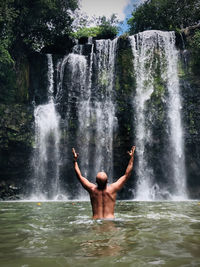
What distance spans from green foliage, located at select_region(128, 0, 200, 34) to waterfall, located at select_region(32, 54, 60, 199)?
54.3 ft

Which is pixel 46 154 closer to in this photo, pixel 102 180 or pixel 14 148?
pixel 14 148

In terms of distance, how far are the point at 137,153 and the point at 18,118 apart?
8.32 metres

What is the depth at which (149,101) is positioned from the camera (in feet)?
59.3

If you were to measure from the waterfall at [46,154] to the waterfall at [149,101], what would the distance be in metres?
5.44

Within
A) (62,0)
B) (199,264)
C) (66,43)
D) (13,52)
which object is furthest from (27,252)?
(62,0)

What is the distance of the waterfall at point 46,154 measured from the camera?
669 inches

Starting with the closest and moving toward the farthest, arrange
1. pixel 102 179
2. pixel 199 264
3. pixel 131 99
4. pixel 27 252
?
1. pixel 199 264
2. pixel 27 252
3. pixel 102 179
4. pixel 131 99

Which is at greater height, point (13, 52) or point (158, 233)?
point (13, 52)

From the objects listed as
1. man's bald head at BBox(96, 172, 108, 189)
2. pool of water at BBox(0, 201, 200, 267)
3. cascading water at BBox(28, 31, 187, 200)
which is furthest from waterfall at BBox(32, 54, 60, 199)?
pool of water at BBox(0, 201, 200, 267)

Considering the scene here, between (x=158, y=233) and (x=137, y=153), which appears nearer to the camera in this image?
(x=158, y=233)

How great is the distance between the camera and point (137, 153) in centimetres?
1711

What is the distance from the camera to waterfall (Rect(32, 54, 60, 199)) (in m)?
17.0

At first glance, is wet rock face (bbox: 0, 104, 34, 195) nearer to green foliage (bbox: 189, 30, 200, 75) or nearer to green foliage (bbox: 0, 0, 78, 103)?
green foliage (bbox: 0, 0, 78, 103)

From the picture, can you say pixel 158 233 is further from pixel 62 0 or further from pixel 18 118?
pixel 62 0
